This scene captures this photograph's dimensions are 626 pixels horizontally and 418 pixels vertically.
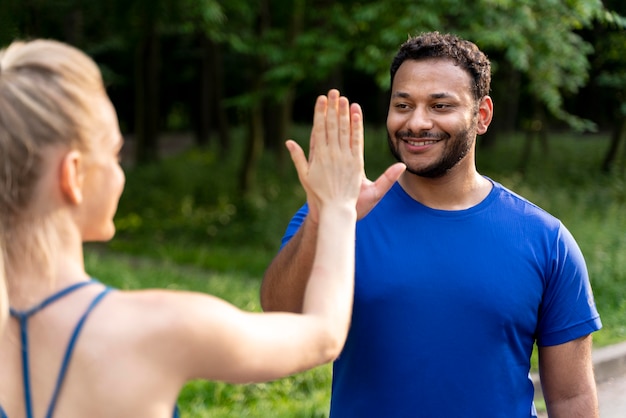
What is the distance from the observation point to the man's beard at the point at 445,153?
8.63ft

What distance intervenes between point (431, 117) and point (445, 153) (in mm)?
121

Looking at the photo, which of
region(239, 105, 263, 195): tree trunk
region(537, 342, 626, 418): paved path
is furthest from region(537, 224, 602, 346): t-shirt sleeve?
region(239, 105, 263, 195): tree trunk

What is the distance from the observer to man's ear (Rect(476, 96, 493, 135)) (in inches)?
112

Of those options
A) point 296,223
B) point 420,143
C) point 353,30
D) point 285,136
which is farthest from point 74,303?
point 285,136

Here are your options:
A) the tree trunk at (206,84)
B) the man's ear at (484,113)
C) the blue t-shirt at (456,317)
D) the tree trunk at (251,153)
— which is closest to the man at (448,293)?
the blue t-shirt at (456,317)

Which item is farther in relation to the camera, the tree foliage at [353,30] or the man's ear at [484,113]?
the tree foliage at [353,30]

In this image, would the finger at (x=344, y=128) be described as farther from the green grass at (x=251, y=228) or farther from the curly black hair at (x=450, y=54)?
the green grass at (x=251, y=228)

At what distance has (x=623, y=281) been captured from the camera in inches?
326

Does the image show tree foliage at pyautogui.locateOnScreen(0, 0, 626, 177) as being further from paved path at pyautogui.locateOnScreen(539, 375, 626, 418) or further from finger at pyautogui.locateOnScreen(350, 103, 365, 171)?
finger at pyautogui.locateOnScreen(350, 103, 365, 171)

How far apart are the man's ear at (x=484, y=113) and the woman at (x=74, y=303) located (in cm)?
151

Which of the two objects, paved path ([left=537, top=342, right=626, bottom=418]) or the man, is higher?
the man

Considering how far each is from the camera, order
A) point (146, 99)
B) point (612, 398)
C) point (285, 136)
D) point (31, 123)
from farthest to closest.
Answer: point (146, 99) < point (285, 136) < point (612, 398) < point (31, 123)

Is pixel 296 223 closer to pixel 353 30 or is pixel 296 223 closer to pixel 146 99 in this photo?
pixel 353 30

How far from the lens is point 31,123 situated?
144 centimetres
